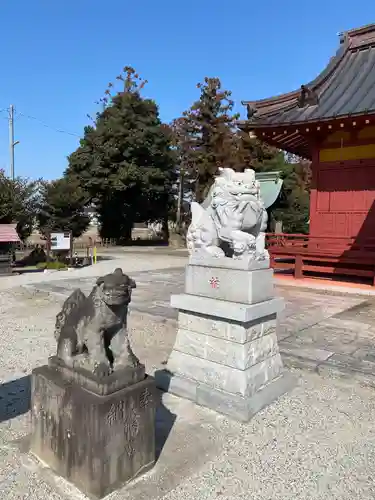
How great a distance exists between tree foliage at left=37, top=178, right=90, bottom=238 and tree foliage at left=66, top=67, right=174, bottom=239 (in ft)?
27.2

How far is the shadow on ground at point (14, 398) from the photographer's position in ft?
11.1

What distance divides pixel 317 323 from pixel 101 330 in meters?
4.83

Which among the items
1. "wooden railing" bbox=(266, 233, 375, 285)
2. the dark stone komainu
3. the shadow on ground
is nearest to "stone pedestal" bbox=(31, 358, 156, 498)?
the dark stone komainu

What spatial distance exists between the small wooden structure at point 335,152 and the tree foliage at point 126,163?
55.8 feet

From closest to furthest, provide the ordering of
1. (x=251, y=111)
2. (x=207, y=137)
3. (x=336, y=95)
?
(x=336, y=95) → (x=251, y=111) → (x=207, y=137)

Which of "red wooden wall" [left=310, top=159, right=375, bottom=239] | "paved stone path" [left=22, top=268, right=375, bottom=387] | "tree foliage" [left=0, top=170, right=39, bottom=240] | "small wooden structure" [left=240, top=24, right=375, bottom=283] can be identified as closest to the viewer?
"paved stone path" [left=22, top=268, right=375, bottom=387]

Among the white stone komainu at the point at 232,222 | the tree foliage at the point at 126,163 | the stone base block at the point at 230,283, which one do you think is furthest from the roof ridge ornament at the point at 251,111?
the tree foliage at the point at 126,163

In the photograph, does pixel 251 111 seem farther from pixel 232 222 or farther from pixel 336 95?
pixel 232 222

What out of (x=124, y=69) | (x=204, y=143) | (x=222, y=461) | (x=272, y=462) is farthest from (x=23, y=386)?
(x=124, y=69)

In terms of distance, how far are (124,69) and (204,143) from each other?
29.9ft

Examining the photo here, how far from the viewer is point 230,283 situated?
140 inches

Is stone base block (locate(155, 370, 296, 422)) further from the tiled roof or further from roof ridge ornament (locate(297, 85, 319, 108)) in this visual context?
roof ridge ornament (locate(297, 85, 319, 108))

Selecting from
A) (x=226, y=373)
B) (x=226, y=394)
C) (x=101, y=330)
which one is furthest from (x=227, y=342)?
(x=101, y=330)

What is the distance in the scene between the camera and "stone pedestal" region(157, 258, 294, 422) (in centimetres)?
343
